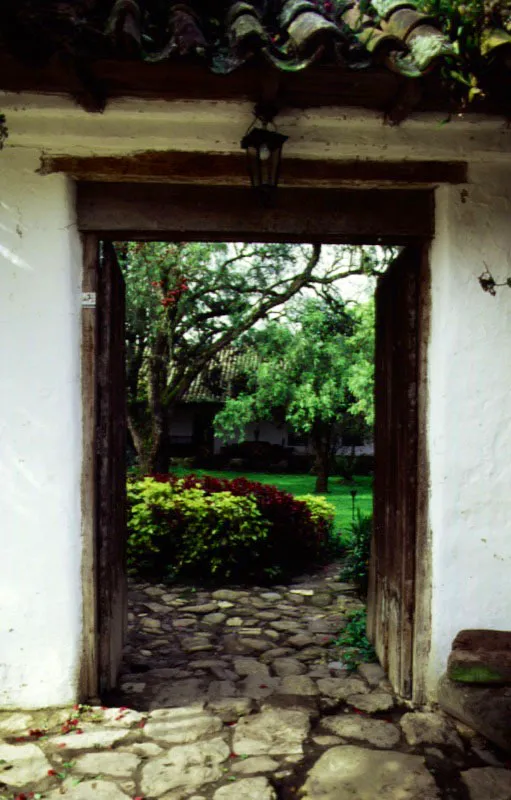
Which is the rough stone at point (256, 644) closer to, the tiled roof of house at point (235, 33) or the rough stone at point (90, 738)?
the rough stone at point (90, 738)

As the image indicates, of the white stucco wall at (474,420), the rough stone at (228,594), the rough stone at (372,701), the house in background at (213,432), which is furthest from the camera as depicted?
the house in background at (213,432)

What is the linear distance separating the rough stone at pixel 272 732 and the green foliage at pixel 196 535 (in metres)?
2.84

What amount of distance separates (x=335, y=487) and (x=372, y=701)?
43.4ft

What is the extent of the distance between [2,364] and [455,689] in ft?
8.83

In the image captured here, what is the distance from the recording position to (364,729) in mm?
3088

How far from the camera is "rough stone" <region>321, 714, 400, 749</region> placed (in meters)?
2.97

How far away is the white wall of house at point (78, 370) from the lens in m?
3.08

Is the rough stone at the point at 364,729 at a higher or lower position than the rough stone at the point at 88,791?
lower

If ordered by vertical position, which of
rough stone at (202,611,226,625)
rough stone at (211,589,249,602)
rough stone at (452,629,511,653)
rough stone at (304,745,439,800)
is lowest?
rough stone at (211,589,249,602)

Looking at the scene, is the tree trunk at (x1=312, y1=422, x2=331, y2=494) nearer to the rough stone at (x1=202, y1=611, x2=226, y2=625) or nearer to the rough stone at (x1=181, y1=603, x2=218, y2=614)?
the rough stone at (x1=181, y1=603, x2=218, y2=614)

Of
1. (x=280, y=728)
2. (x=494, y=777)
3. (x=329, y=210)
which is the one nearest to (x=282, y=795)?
(x=280, y=728)

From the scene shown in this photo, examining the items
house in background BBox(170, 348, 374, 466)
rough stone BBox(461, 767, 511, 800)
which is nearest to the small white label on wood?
rough stone BBox(461, 767, 511, 800)

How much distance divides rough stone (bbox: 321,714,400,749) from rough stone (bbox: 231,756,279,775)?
0.44 metres

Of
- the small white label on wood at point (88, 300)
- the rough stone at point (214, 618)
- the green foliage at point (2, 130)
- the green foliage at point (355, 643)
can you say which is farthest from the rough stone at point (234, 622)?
the green foliage at point (2, 130)
